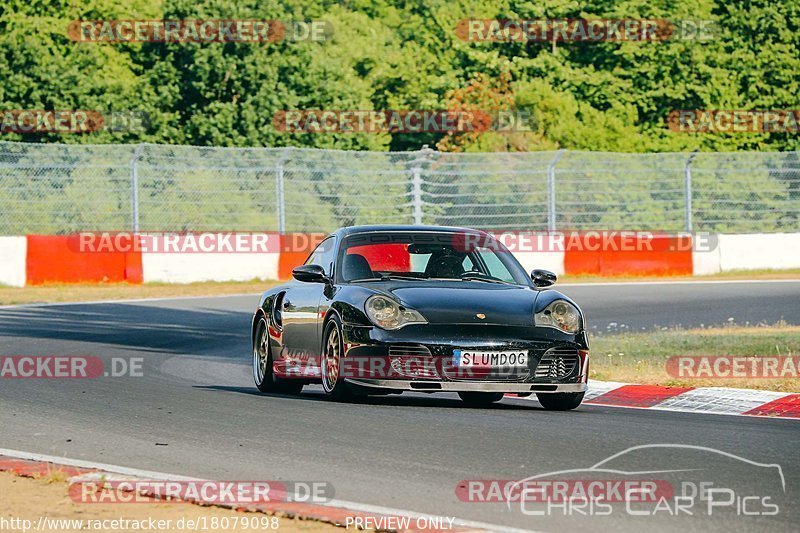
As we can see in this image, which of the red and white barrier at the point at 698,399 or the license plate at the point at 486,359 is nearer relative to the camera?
the license plate at the point at 486,359

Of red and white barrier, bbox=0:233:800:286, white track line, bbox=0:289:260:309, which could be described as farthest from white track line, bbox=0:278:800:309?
red and white barrier, bbox=0:233:800:286

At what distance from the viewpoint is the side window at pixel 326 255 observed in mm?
11805

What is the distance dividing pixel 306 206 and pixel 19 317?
9.93 meters

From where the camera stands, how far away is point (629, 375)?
1329 centimetres

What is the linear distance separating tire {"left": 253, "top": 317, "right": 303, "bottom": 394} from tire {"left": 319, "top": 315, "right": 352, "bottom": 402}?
0.98m

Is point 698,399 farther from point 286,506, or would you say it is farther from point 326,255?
point 286,506

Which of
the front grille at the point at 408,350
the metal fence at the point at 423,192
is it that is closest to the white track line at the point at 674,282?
the metal fence at the point at 423,192

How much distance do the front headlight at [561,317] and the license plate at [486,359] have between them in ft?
1.18

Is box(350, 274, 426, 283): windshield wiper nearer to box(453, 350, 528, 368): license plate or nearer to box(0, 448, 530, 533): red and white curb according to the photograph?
box(453, 350, 528, 368): license plate

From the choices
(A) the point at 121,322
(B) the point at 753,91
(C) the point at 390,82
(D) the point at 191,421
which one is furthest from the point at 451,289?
(C) the point at 390,82

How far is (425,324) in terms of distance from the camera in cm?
1040

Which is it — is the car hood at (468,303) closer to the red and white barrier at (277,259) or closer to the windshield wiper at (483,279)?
the windshield wiper at (483,279)

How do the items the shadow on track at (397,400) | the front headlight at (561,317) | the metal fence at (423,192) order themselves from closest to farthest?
the front headlight at (561,317)
the shadow on track at (397,400)
the metal fence at (423,192)

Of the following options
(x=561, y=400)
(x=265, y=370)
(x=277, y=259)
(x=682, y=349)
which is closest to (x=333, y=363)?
(x=265, y=370)
